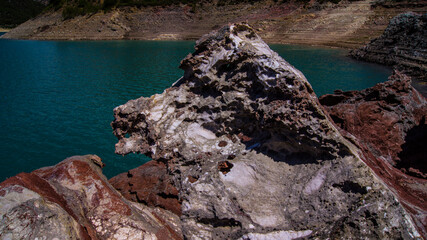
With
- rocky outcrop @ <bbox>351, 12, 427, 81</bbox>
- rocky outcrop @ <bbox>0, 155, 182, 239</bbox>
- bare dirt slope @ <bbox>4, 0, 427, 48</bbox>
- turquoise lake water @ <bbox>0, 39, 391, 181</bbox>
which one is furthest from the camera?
bare dirt slope @ <bbox>4, 0, 427, 48</bbox>

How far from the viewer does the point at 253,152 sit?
3.55 metres

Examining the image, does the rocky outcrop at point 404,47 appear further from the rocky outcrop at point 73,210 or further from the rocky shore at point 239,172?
the rocky outcrop at point 73,210

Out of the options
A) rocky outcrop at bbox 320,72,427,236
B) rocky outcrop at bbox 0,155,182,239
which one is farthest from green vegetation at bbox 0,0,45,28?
rocky outcrop at bbox 320,72,427,236

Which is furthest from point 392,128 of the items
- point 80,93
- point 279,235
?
point 80,93

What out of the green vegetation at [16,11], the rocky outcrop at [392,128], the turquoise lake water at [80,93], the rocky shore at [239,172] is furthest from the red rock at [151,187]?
the green vegetation at [16,11]

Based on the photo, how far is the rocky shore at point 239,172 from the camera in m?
2.57

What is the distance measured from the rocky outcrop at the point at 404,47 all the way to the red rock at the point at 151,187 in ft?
63.2

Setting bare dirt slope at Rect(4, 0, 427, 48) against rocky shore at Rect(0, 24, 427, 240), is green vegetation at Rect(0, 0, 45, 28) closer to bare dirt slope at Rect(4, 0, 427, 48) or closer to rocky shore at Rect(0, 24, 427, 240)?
bare dirt slope at Rect(4, 0, 427, 48)

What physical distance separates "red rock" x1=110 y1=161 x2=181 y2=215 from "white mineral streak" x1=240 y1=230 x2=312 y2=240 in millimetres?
1482

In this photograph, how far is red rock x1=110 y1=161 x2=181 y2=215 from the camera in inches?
158

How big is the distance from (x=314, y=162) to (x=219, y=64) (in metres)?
1.84

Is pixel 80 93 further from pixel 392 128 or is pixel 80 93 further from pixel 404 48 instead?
pixel 404 48

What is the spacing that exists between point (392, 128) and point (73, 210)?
4.81m

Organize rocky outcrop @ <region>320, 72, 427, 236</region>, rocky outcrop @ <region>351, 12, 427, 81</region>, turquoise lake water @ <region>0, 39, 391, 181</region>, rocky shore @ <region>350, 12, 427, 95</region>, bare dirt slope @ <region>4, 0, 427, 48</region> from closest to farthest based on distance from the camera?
1. rocky outcrop @ <region>320, 72, 427, 236</region>
2. turquoise lake water @ <region>0, 39, 391, 181</region>
3. rocky shore @ <region>350, 12, 427, 95</region>
4. rocky outcrop @ <region>351, 12, 427, 81</region>
5. bare dirt slope @ <region>4, 0, 427, 48</region>
